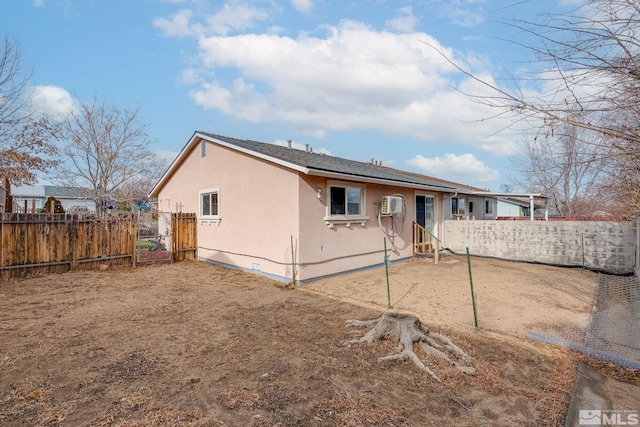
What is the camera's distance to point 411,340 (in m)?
3.71

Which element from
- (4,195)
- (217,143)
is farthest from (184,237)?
(4,195)

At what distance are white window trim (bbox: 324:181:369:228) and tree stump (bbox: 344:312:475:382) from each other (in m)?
4.24

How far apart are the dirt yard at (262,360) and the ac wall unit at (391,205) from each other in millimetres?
3142

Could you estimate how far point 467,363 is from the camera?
3.43 meters

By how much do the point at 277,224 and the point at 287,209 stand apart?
549mm

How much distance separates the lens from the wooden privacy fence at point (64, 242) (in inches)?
295

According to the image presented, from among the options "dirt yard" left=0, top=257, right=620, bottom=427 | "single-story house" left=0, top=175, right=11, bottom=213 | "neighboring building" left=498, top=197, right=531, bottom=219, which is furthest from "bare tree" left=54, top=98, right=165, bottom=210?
"neighboring building" left=498, top=197, right=531, bottom=219

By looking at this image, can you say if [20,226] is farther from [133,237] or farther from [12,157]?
[12,157]

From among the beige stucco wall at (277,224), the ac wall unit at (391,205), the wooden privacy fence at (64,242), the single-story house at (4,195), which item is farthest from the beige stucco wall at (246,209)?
the single-story house at (4,195)

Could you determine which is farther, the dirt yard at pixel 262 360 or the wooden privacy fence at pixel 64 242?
the wooden privacy fence at pixel 64 242

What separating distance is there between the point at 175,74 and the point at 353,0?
819 cm

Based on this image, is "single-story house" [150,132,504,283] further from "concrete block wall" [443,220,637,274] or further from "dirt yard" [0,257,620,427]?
"concrete block wall" [443,220,637,274]

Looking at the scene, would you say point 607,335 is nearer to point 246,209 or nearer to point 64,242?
point 246,209

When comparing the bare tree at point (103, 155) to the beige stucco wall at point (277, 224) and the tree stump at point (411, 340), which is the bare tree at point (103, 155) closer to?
the beige stucco wall at point (277, 224)
